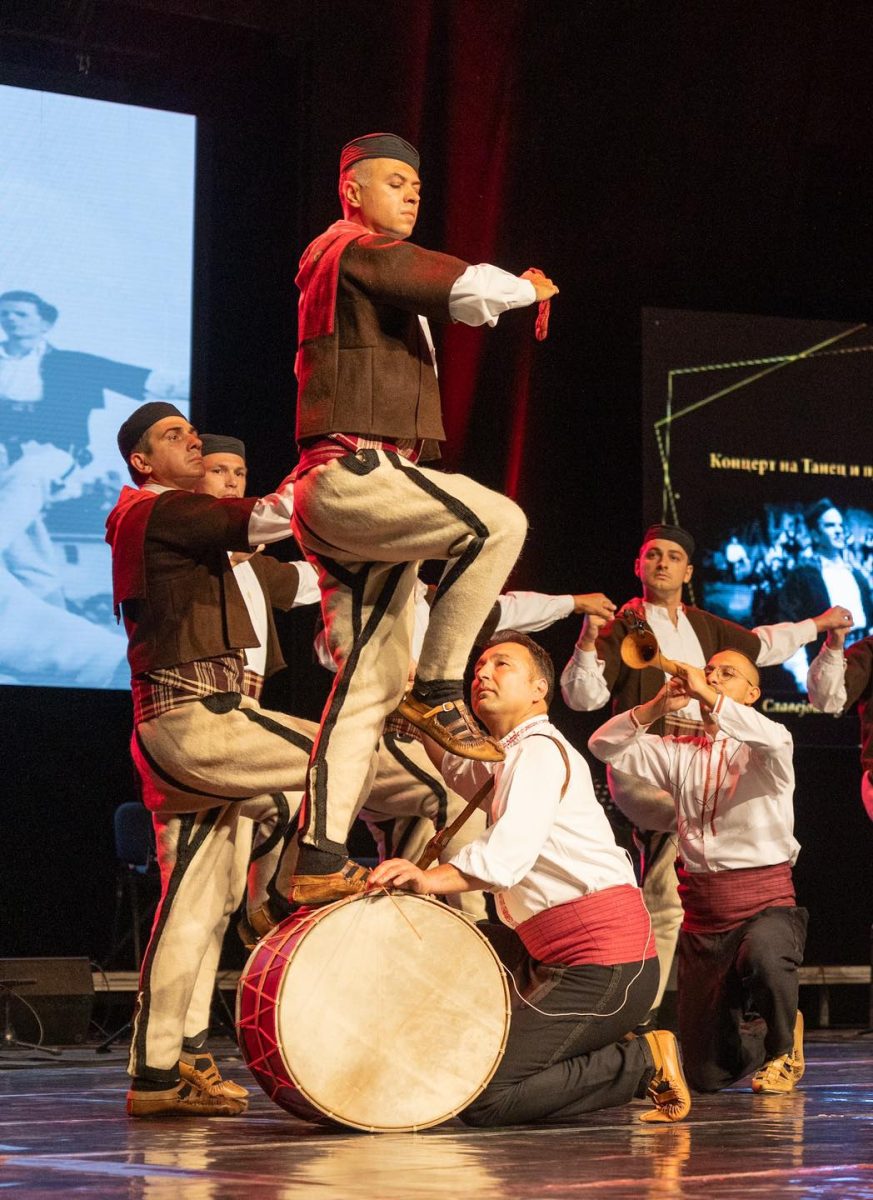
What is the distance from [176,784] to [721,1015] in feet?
5.52

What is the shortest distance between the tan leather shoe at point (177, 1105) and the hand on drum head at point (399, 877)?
827mm

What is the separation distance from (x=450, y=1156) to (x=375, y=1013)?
→ 39 cm

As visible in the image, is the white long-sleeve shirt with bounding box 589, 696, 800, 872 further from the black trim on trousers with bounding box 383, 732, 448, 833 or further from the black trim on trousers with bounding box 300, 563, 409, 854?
the black trim on trousers with bounding box 300, 563, 409, 854

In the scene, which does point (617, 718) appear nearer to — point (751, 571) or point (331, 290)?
point (331, 290)

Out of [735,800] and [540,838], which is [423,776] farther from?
[735,800]

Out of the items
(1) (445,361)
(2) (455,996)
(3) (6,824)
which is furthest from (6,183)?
(2) (455,996)

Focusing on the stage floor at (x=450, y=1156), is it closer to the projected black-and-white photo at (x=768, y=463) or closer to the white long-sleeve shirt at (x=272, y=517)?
the white long-sleeve shirt at (x=272, y=517)

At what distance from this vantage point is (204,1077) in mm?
3893

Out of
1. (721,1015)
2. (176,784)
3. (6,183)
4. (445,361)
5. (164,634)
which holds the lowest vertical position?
(721,1015)

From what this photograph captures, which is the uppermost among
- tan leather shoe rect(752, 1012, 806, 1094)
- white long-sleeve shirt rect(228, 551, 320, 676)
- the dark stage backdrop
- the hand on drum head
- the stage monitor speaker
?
the dark stage backdrop

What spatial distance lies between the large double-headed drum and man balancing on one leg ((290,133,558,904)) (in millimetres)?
165

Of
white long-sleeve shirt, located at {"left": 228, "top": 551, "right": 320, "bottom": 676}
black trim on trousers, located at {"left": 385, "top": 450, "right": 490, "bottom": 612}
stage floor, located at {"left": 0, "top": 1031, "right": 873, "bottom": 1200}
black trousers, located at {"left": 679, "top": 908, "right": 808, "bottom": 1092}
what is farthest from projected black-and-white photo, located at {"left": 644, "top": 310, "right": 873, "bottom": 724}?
black trim on trousers, located at {"left": 385, "top": 450, "right": 490, "bottom": 612}

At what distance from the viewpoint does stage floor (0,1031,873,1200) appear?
2.48 meters

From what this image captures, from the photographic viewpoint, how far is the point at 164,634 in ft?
12.9
